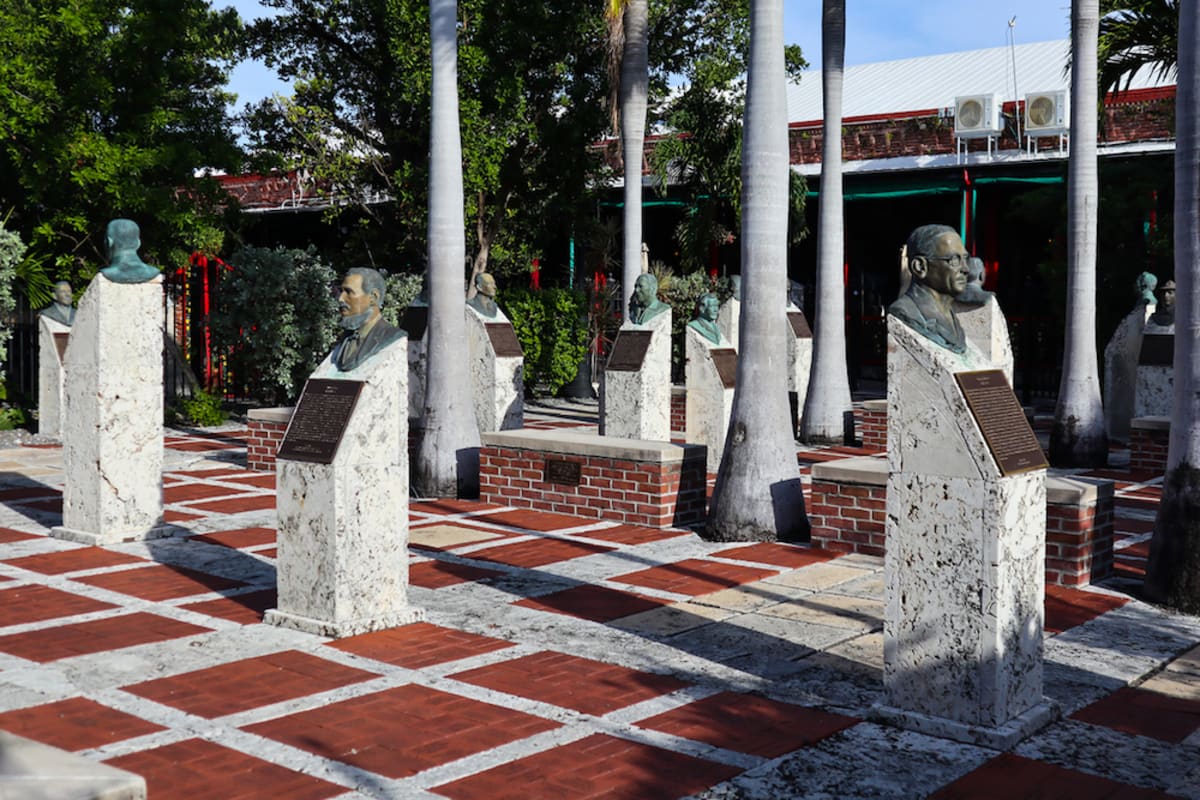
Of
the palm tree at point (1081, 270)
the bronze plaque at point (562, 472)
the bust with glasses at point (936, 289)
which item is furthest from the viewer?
A: the palm tree at point (1081, 270)

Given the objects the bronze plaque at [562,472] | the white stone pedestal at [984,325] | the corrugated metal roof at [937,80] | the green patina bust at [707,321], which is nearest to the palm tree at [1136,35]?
the white stone pedestal at [984,325]

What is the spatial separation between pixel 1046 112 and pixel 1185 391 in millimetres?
14583

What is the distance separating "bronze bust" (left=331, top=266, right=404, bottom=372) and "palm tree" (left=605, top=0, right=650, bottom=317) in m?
9.33

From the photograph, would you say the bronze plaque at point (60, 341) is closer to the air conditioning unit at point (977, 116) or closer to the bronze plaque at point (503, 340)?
the bronze plaque at point (503, 340)

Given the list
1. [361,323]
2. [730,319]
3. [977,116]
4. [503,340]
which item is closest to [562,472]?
[361,323]

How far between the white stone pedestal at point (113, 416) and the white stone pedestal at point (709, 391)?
594 centimetres

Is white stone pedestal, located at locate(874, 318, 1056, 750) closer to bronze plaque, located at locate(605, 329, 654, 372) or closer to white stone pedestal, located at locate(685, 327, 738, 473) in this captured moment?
white stone pedestal, located at locate(685, 327, 738, 473)

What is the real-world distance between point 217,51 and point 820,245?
8.96m

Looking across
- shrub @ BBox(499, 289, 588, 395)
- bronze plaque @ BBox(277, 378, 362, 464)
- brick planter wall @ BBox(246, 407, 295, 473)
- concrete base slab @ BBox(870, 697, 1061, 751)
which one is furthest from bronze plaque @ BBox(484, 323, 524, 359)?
concrete base slab @ BBox(870, 697, 1061, 751)

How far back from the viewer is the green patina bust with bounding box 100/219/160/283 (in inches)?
344

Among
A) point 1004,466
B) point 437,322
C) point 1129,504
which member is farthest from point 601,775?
point 1129,504

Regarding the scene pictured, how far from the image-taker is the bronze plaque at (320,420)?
21.2 ft

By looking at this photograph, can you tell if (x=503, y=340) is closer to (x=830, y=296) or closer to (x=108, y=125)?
(x=830, y=296)

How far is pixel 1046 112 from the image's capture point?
20375 millimetres
